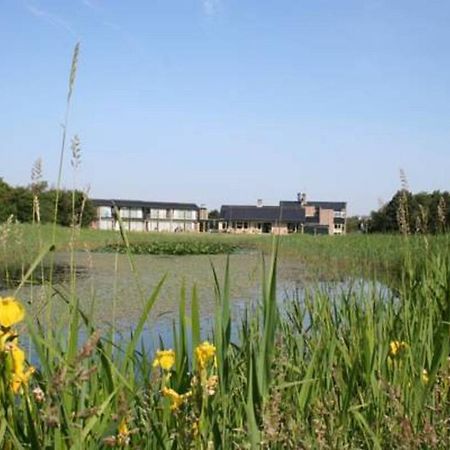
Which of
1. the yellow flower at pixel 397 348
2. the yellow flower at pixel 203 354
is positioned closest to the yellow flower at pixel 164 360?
the yellow flower at pixel 203 354


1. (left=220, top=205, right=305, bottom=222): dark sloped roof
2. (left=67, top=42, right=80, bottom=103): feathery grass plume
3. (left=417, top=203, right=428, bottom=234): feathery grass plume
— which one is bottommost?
(left=417, top=203, right=428, bottom=234): feathery grass plume

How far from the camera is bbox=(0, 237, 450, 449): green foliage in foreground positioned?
1.24m

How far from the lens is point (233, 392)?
213cm

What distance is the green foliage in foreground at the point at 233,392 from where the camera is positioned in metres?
1.24

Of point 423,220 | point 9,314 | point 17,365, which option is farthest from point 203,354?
point 423,220

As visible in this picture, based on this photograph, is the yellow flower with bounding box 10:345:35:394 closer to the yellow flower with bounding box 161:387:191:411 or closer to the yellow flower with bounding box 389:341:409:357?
the yellow flower with bounding box 161:387:191:411

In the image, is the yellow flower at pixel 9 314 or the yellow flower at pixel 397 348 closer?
the yellow flower at pixel 9 314

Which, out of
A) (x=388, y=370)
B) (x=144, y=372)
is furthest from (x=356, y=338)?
(x=144, y=372)

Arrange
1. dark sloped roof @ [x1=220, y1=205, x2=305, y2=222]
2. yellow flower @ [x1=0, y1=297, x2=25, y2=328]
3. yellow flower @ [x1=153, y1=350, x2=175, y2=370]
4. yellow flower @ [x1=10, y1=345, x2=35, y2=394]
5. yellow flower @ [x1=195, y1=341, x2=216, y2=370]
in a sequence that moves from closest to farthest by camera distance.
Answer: yellow flower @ [x1=0, y1=297, x2=25, y2=328] < yellow flower @ [x1=10, y1=345, x2=35, y2=394] < yellow flower @ [x1=195, y1=341, x2=216, y2=370] < yellow flower @ [x1=153, y1=350, x2=175, y2=370] < dark sloped roof @ [x1=220, y1=205, x2=305, y2=222]

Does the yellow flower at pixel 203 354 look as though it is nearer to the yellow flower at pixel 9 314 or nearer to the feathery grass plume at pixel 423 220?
the yellow flower at pixel 9 314

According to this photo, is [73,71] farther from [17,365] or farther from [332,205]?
[332,205]

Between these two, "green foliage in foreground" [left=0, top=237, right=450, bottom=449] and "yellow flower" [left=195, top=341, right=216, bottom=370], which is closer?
"green foliage in foreground" [left=0, top=237, right=450, bottom=449]

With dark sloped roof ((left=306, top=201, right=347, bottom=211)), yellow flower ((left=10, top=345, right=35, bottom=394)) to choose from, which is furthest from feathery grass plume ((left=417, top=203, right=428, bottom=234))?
dark sloped roof ((left=306, top=201, right=347, bottom=211))

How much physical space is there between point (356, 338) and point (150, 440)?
1392mm
